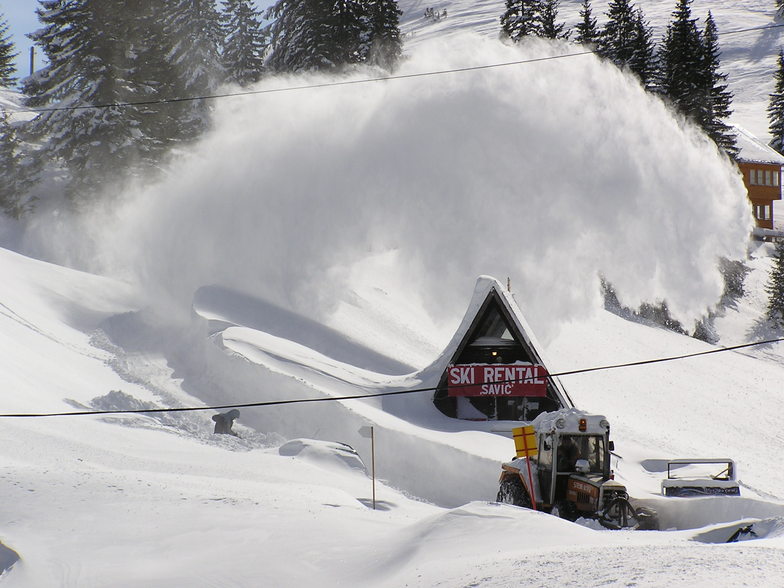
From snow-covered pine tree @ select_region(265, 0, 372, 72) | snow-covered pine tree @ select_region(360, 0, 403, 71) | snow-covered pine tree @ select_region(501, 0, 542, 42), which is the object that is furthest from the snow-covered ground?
snow-covered pine tree @ select_region(501, 0, 542, 42)

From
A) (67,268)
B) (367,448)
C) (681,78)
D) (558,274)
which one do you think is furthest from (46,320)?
(681,78)

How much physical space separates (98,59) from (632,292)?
20802 mm

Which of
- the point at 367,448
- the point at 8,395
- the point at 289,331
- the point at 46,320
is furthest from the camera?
the point at 289,331

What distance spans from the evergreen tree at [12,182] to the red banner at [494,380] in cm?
1925

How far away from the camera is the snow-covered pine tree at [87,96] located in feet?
108

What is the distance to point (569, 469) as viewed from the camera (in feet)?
45.2

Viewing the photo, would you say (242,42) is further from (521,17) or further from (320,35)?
(521,17)

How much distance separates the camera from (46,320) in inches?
901

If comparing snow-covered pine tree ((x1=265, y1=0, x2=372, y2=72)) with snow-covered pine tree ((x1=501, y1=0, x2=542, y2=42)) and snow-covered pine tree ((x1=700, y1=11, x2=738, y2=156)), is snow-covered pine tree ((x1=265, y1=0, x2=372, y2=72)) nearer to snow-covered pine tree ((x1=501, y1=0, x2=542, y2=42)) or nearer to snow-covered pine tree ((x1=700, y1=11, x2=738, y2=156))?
snow-covered pine tree ((x1=501, y1=0, x2=542, y2=42))

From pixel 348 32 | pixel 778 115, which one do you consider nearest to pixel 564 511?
pixel 348 32

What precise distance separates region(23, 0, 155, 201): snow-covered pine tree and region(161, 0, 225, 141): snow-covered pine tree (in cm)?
341

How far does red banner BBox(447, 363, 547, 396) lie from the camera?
20641mm

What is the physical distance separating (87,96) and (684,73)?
142ft

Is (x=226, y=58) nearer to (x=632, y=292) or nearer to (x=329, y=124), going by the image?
(x=329, y=124)
